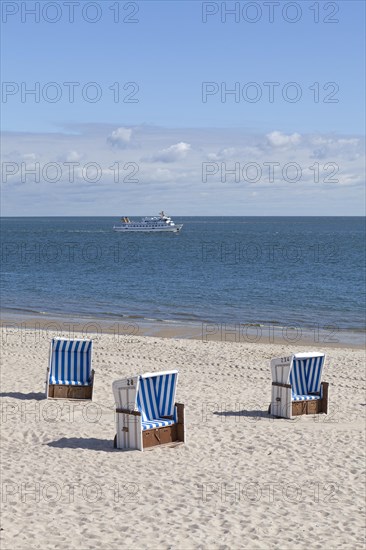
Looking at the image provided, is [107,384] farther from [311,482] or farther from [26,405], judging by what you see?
[311,482]

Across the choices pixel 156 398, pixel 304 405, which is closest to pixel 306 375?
pixel 304 405

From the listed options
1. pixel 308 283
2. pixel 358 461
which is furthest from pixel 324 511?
pixel 308 283

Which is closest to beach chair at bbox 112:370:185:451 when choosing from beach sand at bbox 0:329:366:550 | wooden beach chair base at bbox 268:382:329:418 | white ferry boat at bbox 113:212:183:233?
beach sand at bbox 0:329:366:550

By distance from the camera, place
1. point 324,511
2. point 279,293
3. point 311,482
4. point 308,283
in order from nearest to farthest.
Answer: point 324,511 → point 311,482 → point 279,293 → point 308,283

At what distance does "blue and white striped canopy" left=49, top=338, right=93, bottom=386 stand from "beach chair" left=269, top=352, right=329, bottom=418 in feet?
11.2

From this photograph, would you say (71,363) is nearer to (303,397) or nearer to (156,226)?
(303,397)

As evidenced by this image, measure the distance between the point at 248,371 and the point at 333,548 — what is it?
10.0 m

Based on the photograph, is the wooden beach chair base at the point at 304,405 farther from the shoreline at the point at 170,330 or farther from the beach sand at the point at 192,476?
the shoreline at the point at 170,330

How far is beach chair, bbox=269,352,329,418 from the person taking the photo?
1266 cm

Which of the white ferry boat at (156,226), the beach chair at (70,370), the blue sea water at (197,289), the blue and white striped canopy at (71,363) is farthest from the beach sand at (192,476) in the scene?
the white ferry boat at (156,226)

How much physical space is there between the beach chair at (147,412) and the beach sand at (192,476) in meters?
0.25

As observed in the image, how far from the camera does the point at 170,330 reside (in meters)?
25.7

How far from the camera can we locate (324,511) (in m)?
8.44

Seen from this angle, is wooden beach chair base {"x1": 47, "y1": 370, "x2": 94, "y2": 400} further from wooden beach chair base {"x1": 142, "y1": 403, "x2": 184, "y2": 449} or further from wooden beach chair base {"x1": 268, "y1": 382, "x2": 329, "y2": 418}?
wooden beach chair base {"x1": 268, "y1": 382, "x2": 329, "y2": 418}
